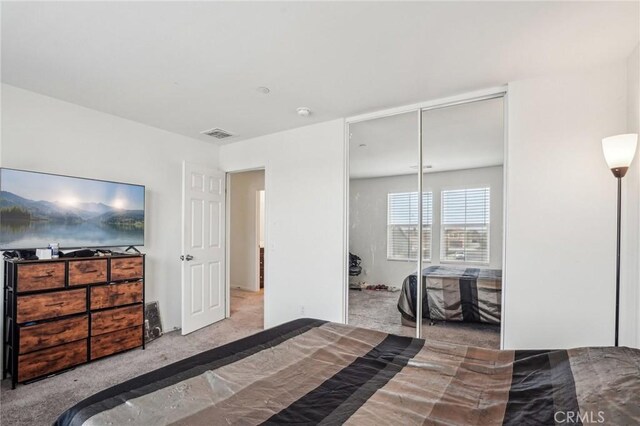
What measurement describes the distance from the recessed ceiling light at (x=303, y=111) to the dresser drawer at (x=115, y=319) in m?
2.65

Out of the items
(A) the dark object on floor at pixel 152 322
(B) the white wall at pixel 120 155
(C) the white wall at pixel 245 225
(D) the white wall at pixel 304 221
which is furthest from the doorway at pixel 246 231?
(A) the dark object on floor at pixel 152 322

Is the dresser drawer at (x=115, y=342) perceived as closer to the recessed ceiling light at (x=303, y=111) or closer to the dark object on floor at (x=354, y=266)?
the dark object on floor at (x=354, y=266)

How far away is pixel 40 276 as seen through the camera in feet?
8.71

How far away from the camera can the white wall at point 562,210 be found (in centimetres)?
235

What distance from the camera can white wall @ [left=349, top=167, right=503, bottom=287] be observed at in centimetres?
314

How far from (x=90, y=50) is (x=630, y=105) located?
3813 millimetres

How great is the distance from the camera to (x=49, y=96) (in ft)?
9.87

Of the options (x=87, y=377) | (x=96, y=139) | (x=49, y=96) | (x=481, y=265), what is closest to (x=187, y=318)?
(x=87, y=377)

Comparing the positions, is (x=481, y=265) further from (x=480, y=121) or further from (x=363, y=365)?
(x=363, y=365)

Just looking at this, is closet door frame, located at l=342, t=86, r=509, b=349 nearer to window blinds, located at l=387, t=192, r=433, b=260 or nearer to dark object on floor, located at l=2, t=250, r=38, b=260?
window blinds, located at l=387, t=192, r=433, b=260

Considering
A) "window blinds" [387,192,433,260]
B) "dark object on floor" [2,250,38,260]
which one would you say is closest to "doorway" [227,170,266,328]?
"window blinds" [387,192,433,260]

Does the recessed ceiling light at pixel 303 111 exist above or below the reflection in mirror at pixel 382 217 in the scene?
above

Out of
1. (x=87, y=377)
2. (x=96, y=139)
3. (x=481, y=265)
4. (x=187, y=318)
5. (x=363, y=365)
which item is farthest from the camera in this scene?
(x=187, y=318)

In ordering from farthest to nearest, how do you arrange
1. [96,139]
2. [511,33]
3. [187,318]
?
[187,318], [96,139], [511,33]
